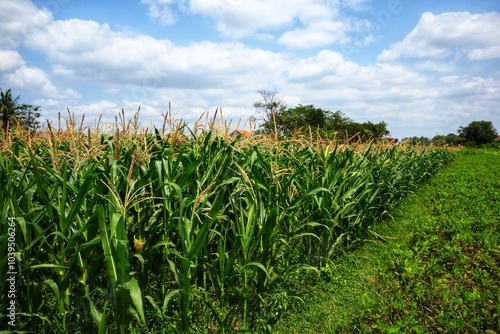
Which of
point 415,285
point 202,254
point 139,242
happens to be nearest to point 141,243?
point 139,242

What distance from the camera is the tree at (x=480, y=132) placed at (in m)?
67.9

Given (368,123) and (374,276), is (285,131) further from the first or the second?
(368,123)

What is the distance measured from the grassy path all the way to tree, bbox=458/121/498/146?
72349 mm

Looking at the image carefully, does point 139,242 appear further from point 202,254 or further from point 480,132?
point 480,132

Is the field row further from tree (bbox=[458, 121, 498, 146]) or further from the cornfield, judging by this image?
tree (bbox=[458, 121, 498, 146])

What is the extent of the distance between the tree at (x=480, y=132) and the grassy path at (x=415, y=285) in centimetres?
7235

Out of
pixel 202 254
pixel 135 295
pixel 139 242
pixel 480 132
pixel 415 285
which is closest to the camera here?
pixel 135 295

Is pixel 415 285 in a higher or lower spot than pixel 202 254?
lower

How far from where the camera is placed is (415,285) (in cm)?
369

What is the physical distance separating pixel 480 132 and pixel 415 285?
3052 inches

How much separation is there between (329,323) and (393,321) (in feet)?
A: 1.70

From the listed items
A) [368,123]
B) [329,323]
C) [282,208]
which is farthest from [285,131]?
[368,123]

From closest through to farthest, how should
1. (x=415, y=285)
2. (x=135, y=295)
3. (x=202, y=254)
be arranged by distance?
(x=135, y=295) → (x=202, y=254) → (x=415, y=285)

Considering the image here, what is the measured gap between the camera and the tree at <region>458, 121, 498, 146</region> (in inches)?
2674
